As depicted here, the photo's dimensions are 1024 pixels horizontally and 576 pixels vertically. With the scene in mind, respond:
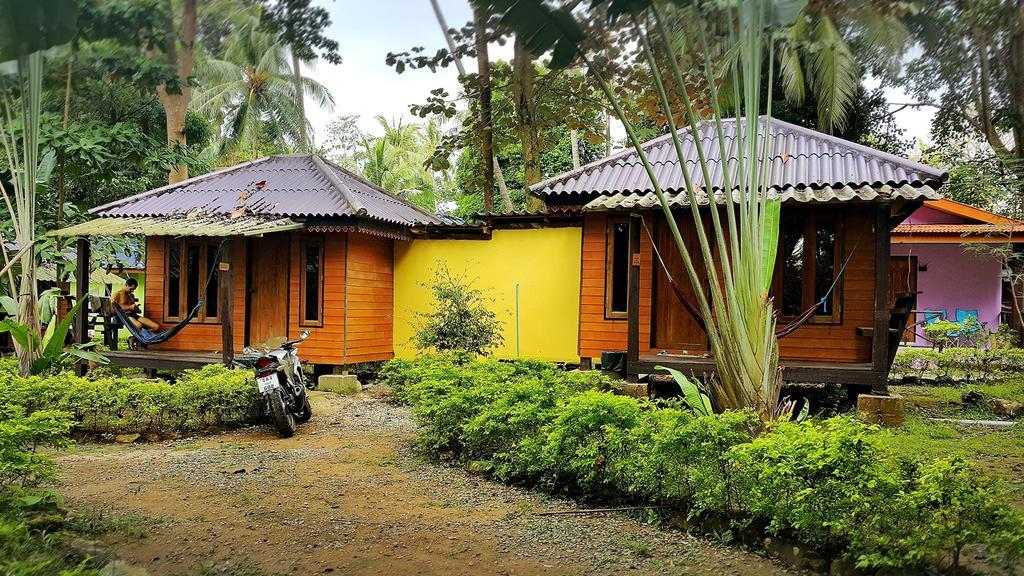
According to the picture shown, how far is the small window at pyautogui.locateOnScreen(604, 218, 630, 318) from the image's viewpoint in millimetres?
9617

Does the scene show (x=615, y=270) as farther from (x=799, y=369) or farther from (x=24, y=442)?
(x=24, y=442)

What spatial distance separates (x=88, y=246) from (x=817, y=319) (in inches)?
361

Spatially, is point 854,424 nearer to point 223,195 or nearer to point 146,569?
point 146,569

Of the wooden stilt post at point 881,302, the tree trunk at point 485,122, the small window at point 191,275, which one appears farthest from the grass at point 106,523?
the small window at point 191,275

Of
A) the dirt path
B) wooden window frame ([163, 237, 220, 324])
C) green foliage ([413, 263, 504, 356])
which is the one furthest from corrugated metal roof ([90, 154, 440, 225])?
the dirt path

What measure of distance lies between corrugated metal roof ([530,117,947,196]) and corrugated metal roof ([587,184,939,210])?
0.27 meters

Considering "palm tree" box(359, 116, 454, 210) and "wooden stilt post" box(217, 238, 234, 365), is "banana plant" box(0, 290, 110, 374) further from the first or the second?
"palm tree" box(359, 116, 454, 210)

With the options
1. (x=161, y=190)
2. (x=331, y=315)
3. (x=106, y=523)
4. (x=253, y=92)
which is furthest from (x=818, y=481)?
(x=161, y=190)

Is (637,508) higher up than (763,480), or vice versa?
(763,480)

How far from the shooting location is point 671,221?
16.8 feet

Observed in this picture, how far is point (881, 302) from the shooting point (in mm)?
7176

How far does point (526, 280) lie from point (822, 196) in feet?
15.1

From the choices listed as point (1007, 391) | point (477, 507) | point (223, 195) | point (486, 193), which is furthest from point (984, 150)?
point (223, 195)

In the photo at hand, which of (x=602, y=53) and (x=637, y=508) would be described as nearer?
(x=637, y=508)
